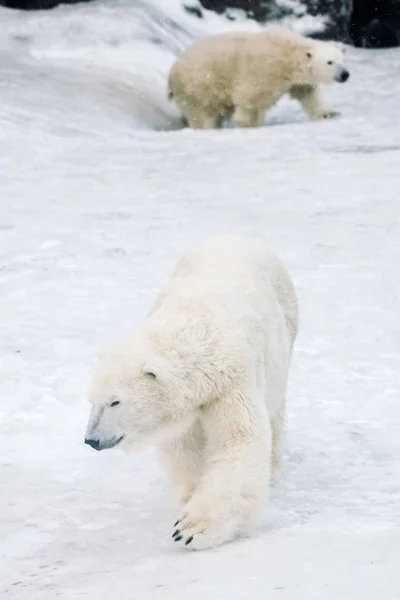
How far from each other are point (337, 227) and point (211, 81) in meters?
3.46

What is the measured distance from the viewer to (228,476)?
119 inches

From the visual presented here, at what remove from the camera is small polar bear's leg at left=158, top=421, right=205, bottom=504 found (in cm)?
323

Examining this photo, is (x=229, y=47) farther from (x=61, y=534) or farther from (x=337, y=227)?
(x=61, y=534)

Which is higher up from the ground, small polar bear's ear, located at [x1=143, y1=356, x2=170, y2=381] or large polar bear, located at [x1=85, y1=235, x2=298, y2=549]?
small polar bear's ear, located at [x1=143, y1=356, x2=170, y2=381]


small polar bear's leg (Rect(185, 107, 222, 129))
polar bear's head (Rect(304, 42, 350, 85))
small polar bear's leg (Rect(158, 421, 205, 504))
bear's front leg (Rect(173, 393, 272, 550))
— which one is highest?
bear's front leg (Rect(173, 393, 272, 550))

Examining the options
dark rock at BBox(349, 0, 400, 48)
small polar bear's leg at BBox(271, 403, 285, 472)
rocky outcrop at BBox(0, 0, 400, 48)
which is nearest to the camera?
small polar bear's leg at BBox(271, 403, 285, 472)

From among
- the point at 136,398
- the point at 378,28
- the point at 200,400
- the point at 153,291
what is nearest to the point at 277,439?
the point at 200,400

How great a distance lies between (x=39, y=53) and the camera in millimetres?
11609

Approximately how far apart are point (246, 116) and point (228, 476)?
7.55 metres

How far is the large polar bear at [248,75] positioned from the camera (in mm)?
10117

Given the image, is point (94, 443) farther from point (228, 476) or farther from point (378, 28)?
point (378, 28)

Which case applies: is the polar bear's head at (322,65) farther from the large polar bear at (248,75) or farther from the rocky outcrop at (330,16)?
the rocky outcrop at (330,16)

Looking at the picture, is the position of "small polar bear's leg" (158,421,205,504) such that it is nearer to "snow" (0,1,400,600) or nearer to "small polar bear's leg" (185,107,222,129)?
"snow" (0,1,400,600)

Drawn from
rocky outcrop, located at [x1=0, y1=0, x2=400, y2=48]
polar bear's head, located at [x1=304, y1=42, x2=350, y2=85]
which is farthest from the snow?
rocky outcrop, located at [x1=0, y1=0, x2=400, y2=48]
